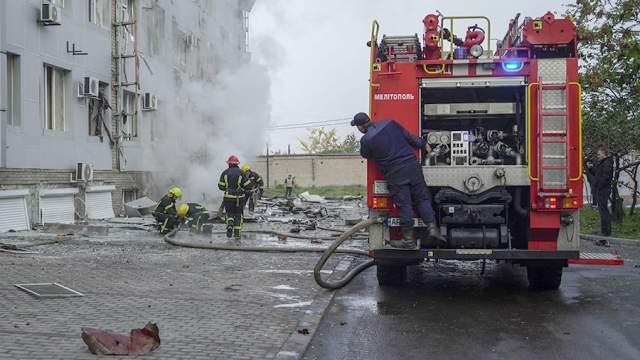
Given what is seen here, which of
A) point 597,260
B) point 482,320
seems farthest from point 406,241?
point 597,260

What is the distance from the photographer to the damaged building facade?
13367 millimetres

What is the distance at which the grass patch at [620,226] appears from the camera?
47.1 feet

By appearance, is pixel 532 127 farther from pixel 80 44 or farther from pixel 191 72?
pixel 191 72

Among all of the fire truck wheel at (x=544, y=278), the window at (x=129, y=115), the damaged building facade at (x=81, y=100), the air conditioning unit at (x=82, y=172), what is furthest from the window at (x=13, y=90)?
the fire truck wheel at (x=544, y=278)

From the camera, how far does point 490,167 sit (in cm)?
707

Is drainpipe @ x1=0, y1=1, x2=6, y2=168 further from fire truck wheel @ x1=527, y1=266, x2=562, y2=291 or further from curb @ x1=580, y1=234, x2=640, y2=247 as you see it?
curb @ x1=580, y1=234, x2=640, y2=247

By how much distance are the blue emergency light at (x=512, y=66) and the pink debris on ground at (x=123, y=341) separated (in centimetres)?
450

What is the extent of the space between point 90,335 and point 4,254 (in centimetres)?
601

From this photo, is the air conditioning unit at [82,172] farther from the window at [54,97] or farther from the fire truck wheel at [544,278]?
the fire truck wheel at [544,278]

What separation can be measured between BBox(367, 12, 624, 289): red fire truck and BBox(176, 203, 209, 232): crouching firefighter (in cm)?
734

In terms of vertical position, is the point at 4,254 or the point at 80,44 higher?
the point at 80,44

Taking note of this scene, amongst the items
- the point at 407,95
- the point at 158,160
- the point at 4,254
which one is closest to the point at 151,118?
the point at 158,160

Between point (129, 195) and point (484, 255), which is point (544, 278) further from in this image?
point (129, 195)

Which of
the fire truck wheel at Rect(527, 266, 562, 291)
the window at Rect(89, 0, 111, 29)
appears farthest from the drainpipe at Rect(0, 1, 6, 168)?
the fire truck wheel at Rect(527, 266, 562, 291)
